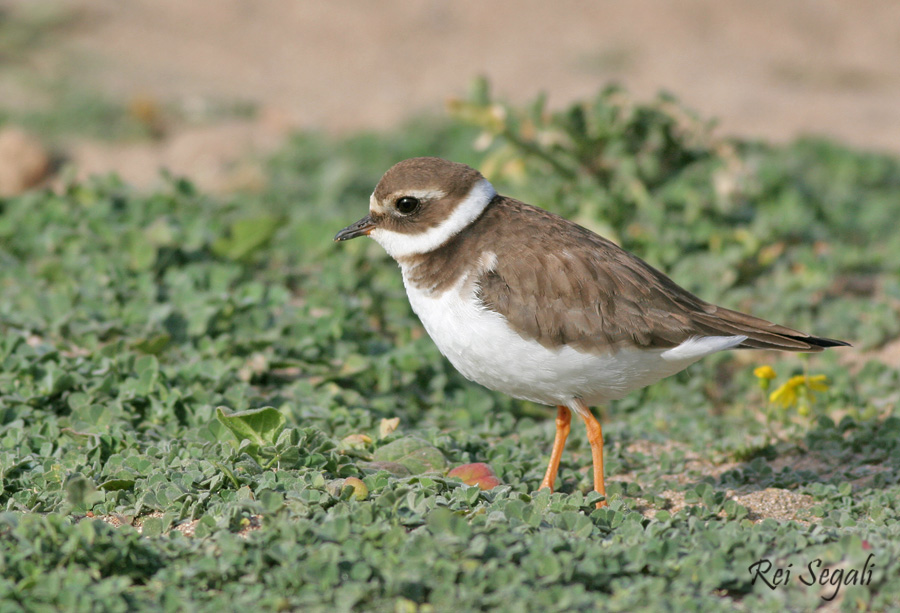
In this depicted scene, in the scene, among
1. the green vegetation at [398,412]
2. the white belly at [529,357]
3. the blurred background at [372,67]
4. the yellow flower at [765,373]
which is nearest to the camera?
the green vegetation at [398,412]

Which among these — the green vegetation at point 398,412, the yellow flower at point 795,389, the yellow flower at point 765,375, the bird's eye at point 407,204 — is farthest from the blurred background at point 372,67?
the yellow flower at point 795,389

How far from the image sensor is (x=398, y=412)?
557 centimetres

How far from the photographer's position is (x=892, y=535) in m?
3.88

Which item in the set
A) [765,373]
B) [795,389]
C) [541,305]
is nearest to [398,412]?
[541,305]

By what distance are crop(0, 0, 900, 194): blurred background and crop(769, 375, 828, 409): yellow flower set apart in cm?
552

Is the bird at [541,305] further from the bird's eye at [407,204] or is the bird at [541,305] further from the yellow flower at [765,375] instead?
the yellow flower at [765,375]

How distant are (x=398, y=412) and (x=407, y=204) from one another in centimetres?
133

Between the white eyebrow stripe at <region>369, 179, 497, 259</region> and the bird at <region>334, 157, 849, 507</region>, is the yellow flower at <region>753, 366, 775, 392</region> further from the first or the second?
the white eyebrow stripe at <region>369, 179, 497, 259</region>

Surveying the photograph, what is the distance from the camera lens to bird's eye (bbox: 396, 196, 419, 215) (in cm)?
489

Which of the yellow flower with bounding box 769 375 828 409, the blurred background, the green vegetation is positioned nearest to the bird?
the green vegetation

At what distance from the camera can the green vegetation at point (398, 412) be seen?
136 inches

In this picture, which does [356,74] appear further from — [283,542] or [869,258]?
[283,542]

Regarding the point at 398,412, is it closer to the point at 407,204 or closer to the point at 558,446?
the point at 558,446

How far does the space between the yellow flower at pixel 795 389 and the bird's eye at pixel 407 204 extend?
90.7 inches
